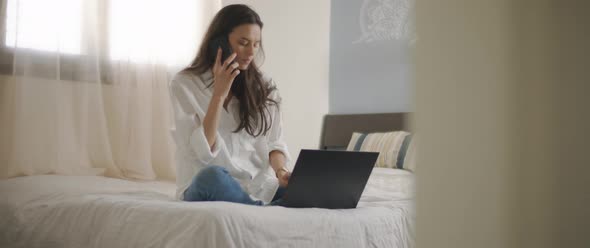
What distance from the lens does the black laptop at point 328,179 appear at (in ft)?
6.33

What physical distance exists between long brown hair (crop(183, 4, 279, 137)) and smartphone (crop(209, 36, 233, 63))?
0.02 meters

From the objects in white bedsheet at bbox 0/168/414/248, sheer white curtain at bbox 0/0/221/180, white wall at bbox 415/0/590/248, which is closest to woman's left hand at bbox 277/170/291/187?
white bedsheet at bbox 0/168/414/248

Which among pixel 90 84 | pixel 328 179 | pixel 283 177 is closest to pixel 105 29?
pixel 90 84

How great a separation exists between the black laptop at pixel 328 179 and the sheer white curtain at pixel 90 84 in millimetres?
1679

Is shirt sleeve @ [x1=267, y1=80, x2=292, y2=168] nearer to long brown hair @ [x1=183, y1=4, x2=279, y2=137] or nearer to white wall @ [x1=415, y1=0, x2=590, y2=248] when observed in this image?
long brown hair @ [x1=183, y1=4, x2=279, y2=137]

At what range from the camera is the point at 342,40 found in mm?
4902

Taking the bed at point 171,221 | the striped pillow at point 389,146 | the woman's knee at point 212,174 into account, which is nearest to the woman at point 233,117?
the woman's knee at point 212,174

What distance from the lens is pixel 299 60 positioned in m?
4.77

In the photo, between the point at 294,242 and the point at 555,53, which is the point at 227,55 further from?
the point at 555,53

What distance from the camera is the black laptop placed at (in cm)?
193

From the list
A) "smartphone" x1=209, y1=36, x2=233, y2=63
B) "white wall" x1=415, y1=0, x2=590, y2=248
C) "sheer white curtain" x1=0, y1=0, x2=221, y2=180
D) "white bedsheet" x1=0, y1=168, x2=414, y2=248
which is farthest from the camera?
"sheer white curtain" x1=0, y1=0, x2=221, y2=180

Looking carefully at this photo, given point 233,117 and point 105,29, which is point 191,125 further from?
point 105,29

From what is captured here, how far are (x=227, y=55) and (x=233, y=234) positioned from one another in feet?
3.25

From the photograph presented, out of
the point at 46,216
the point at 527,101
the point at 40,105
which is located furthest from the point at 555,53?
the point at 40,105
